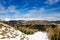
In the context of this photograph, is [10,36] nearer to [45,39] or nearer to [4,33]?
[4,33]

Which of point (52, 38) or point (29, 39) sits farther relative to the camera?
point (29, 39)

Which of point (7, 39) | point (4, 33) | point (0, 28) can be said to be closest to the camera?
point (7, 39)

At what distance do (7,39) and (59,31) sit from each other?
83.6 inches

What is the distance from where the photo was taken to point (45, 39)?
6.54m

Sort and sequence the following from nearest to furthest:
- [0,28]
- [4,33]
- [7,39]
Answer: [7,39]
[4,33]
[0,28]

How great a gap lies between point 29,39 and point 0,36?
126 cm

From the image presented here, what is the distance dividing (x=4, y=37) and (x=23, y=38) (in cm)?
82

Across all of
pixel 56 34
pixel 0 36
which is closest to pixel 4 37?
pixel 0 36

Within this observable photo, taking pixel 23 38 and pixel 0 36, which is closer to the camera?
pixel 0 36

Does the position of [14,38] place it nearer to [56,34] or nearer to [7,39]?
[7,39]

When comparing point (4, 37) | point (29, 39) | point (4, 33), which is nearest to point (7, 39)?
point (4, 37)

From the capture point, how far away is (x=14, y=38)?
600cm

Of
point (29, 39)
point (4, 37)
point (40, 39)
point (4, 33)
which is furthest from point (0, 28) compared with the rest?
point (40, 39)

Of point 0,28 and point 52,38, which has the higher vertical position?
point 0,28
